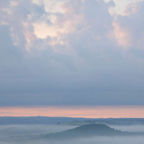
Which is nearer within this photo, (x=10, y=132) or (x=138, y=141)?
(x=10, y=132)

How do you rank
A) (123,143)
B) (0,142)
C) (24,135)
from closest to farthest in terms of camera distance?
(0,142) → (24,135) → (123,143)

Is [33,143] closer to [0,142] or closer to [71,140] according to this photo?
[0,142]

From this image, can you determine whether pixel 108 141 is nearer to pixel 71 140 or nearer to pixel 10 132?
pixel 71 140

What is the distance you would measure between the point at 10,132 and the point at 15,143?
33.9ft

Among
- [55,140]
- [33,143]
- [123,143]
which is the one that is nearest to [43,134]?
[55,140]

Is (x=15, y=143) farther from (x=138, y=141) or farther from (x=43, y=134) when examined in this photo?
(x=138, y=141)

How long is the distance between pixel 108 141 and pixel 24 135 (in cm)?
5519

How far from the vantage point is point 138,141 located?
655 feet

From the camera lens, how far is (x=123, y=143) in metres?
192

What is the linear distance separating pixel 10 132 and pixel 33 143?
46.2 feet

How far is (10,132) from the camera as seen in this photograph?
16812cm

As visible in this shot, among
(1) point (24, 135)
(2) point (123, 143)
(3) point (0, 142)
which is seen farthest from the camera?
(2) point (123, 143)

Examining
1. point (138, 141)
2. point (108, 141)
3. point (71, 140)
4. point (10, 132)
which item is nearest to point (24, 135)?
point (10, 132)

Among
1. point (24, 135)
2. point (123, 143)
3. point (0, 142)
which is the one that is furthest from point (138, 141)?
point (0, 142)
